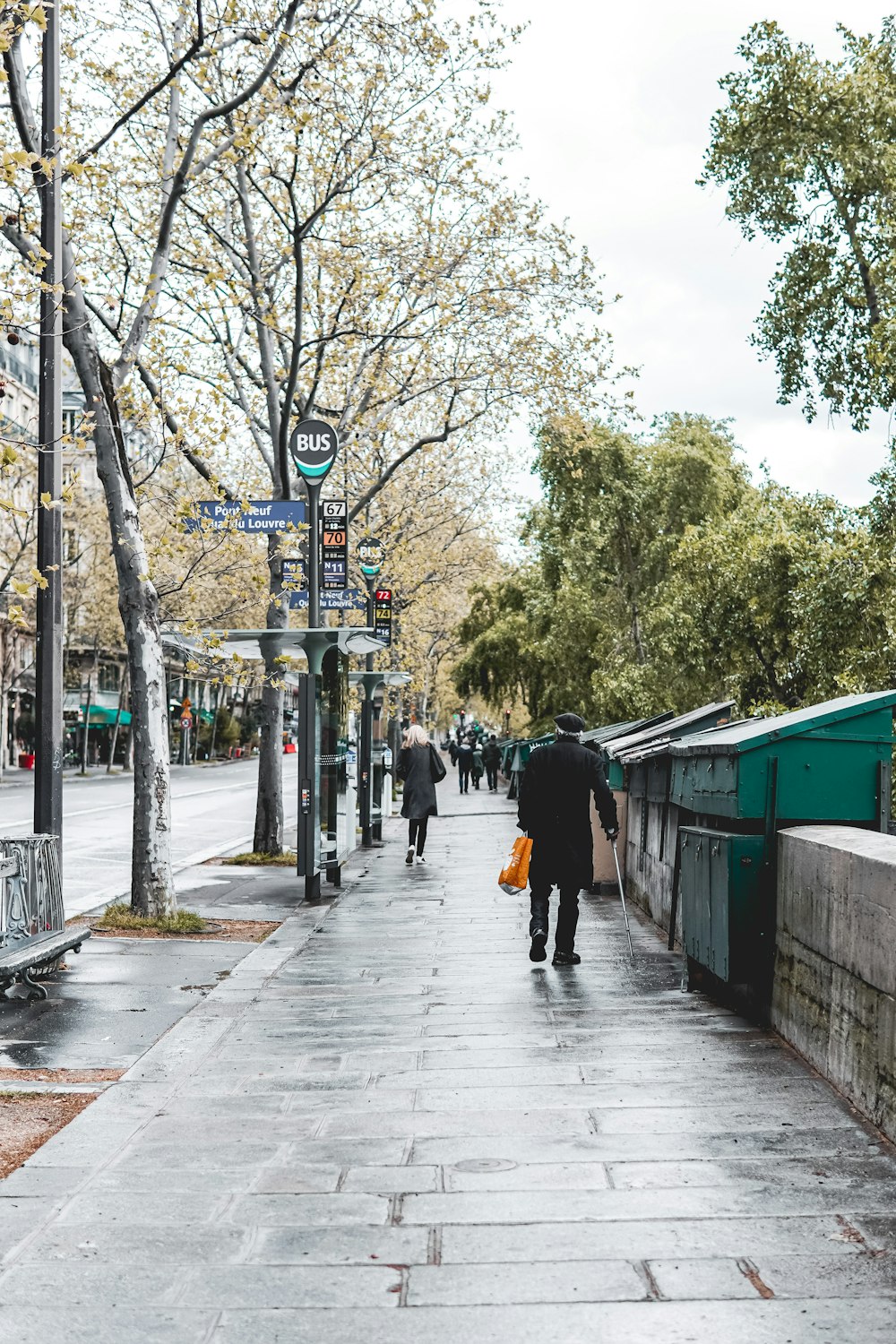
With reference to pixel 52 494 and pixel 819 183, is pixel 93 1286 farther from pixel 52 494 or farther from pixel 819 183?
pixel 819 183

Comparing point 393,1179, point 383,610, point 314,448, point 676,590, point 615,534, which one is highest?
point 615,534

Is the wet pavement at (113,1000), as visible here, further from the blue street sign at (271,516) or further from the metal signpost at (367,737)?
the metal signpost at (367,737)

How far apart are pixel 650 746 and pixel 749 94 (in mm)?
15167

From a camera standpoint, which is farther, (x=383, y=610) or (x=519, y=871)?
(x=383, y=610)

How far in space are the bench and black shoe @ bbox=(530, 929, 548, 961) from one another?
114 inches

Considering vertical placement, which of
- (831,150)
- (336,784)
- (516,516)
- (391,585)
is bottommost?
(336,784)

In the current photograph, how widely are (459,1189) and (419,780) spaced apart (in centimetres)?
1417

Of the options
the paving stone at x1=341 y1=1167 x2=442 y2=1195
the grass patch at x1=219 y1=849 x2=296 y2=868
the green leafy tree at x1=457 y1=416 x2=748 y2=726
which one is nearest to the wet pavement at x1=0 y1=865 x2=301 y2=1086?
the paving stone at x1=341 y1=1167 x2=442 y2=1195

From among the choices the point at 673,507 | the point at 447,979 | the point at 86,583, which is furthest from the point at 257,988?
the point at 86,583

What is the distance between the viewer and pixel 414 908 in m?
13.7

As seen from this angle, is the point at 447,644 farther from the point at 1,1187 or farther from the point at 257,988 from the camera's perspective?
the point at 1,1187

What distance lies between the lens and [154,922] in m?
12.0

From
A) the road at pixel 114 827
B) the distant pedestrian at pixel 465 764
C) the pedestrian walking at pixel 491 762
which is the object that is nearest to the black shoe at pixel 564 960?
the road at pixel 114 827

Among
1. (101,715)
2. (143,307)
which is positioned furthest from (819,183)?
(101,715)
